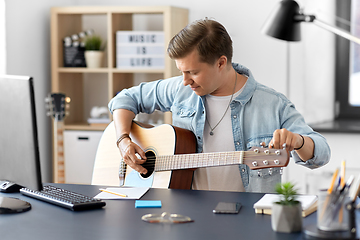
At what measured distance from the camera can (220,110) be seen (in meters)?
1.75

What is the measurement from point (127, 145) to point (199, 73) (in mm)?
397

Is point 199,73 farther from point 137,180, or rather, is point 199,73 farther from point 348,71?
point 348,71

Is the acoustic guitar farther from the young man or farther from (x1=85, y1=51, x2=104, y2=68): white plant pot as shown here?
Answer: (x1=85, y1=51, x2=104, y2=68): white plant pot

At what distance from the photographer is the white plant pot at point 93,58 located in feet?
10.6

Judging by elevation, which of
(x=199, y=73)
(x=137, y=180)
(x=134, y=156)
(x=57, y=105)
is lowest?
(x=137, y=180)

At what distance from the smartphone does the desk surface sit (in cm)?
2

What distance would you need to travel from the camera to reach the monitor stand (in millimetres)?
1212

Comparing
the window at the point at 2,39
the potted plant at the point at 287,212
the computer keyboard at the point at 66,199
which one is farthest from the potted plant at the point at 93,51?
the potted plant at the point at 287,212

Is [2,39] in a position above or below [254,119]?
above

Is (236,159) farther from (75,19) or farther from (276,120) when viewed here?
(75,19)

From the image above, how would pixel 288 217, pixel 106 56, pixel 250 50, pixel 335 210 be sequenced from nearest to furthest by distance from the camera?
pixel 335 210
pixel 288 217
pixel 250 50
pixel 106 56

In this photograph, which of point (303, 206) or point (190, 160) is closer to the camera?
point (303, 206)

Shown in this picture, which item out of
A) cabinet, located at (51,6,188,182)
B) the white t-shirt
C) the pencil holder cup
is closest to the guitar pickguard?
the white t-shirt

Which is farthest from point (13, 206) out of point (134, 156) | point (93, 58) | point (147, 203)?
point (93, 58)
